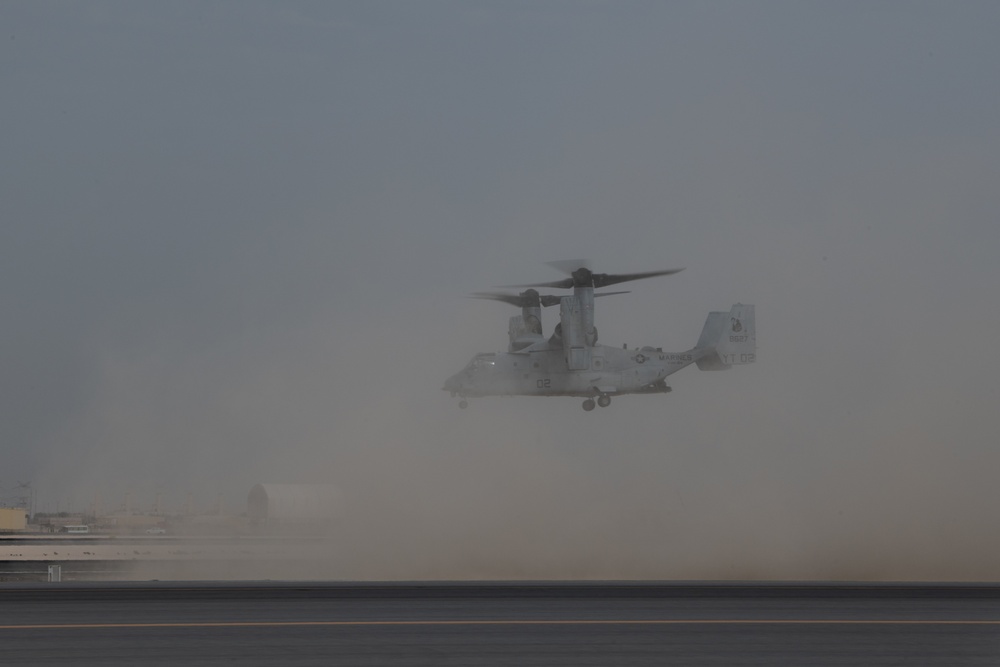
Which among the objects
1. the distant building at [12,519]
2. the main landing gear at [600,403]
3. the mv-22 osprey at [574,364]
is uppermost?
the mv-22 osprey at [574,364]

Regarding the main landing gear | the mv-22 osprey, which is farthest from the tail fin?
the main landing gear

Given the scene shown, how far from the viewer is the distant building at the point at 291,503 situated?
1928 inches

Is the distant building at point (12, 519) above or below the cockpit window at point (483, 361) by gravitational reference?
below

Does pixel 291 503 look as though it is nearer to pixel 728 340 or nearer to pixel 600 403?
pixel 600 403

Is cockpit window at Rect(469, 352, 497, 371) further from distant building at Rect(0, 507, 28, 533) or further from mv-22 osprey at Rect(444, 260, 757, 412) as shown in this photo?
distant building at Rect(0, 507, 28, 533)
